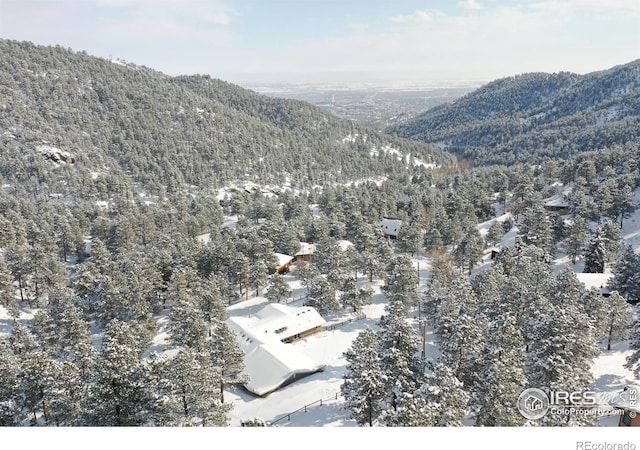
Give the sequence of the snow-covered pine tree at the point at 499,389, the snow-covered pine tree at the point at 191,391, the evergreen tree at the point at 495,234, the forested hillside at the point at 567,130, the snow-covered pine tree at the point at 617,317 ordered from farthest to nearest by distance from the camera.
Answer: the forested hillside at the point at 567,130, the evergreen tree at the point at 495,234, the snow-covered pine tree at the point at 617,317, the snow-covered pine tree at the point at 191,391, the snow-covered pine tree at the point at 499,389

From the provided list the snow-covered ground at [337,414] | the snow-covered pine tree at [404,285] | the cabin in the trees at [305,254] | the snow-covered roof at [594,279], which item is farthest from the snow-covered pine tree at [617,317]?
the cabin in the trees at [305,254]

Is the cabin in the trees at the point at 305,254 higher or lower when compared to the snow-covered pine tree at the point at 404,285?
lower

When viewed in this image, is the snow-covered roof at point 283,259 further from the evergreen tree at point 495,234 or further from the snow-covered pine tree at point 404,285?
the evergreen tree at point 495,234

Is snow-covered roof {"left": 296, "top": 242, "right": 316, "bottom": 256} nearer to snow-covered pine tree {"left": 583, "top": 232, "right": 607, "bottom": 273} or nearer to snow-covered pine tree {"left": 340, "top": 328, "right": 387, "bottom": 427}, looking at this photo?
snow-covered pine tree {"left": 583, "top": 232, "right": 607, "bottom": 273}

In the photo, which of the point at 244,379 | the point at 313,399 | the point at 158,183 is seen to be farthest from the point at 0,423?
the point at 158,183

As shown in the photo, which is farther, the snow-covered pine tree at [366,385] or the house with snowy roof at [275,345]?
the house with snowy roof at [275,345]

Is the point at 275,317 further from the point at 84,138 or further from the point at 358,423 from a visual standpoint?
the point at 84,138

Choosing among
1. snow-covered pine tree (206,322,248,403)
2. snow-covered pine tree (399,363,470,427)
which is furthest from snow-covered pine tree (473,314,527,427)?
snow-covered pine tree (206,322,248,403)
